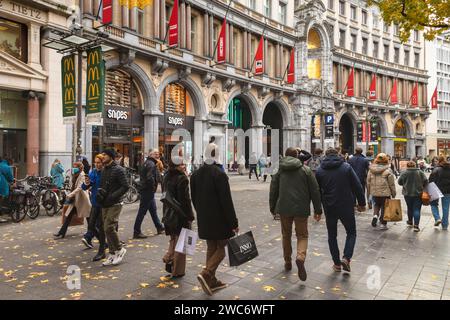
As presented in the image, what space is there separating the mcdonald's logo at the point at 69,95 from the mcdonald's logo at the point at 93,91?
1.77 m

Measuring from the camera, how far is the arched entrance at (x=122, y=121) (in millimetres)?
20578

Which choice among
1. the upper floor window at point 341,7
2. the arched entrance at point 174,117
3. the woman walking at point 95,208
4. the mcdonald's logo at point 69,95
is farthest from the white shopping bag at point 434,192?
the upper floor window at point 341,7

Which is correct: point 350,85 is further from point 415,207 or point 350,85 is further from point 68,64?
point 415,207

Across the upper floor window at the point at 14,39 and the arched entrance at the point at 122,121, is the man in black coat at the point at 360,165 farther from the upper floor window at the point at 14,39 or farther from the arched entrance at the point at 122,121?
the upper floor window at the point at 14,39

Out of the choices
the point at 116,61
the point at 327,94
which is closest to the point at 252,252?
the point at 116,61

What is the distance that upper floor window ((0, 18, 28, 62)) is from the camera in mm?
15742

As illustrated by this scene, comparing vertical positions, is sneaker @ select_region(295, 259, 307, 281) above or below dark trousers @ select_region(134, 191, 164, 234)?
below

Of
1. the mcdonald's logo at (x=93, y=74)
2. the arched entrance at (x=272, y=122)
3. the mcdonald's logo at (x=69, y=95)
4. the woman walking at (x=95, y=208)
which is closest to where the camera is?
the woman walking at (x=95, y=208)

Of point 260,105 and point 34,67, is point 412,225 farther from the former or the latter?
point 260,105

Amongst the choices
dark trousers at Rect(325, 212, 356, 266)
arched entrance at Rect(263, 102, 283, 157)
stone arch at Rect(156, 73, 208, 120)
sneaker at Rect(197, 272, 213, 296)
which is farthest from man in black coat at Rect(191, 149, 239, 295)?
Answer: arched entrance at Rect(263, 102, 283, 157)

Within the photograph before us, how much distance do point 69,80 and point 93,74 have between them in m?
2.73

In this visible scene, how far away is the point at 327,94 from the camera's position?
128 feet

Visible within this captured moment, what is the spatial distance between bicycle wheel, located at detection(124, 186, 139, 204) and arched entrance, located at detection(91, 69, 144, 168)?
5.86 m

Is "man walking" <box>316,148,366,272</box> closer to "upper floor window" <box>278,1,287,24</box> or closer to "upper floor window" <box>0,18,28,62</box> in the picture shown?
"upper floor window" <box>0,18,28,62</box>
